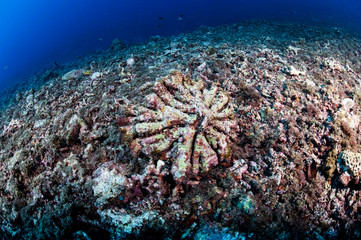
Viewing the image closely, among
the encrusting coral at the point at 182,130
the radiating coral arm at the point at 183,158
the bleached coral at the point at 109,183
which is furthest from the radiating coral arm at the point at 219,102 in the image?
the bleached coral at the point at 109,183

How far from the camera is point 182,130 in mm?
3094

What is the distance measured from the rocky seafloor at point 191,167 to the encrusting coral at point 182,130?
19mm

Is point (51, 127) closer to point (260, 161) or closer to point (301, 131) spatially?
point (260, 161)

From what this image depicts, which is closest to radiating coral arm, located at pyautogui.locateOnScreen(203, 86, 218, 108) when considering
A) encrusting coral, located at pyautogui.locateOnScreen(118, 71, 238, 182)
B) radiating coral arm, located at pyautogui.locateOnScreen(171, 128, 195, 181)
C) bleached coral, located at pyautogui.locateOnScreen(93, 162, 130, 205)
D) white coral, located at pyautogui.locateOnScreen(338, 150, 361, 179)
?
encrusting coral, located at pyautogui.locateOnScreen(118, 71, 238, 182)

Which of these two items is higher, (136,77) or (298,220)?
(136,77)

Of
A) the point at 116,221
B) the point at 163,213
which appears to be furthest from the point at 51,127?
the point at 163,213

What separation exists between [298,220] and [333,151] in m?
1.58

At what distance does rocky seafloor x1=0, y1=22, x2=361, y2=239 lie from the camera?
2.61 meters

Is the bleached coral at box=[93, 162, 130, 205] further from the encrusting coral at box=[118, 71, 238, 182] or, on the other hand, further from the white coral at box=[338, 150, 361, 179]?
the white coral at box=[338, 150, 361, 179]

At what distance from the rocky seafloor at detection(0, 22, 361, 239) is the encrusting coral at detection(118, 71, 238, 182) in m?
0.02

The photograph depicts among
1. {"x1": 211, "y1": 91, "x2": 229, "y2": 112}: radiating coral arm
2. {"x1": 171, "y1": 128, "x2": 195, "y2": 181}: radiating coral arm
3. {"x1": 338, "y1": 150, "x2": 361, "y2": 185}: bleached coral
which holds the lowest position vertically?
{"x1": 171, "y1": 128, "x2": 195, "y2": 181}: radiating coral arm

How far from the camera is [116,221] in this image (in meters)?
2.53

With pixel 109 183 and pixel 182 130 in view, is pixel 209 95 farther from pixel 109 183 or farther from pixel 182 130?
pixel 109 183

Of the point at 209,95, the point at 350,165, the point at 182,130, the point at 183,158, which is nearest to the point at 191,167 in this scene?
the point at 183,158
